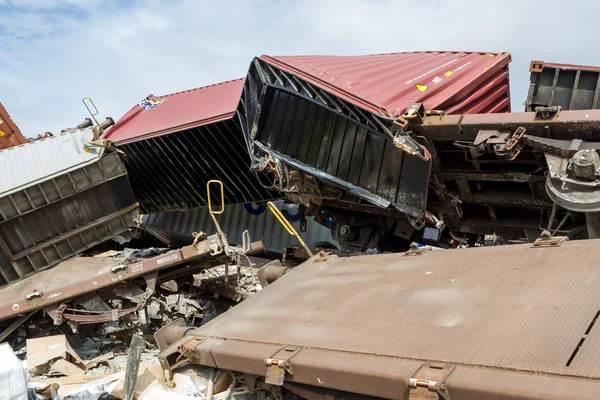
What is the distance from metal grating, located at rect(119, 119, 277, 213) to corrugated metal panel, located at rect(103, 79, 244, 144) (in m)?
0.12

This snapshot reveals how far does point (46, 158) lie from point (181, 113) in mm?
3604

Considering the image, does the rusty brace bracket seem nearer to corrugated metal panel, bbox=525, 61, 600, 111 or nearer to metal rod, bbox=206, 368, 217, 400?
metal rod, bbox=206, 368, 217, 400

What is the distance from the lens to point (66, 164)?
6.83 m

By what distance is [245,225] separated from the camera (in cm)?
1142

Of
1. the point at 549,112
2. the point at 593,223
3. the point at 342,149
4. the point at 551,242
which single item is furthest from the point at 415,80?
the point at 551,242

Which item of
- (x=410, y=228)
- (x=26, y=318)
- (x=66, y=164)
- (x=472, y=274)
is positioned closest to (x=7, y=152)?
(x=66, y=164)

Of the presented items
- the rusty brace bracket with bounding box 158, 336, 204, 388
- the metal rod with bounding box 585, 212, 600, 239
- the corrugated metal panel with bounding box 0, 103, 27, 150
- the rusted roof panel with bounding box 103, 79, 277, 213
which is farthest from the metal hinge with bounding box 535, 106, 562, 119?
the corrugated metal panel with bounding box 0, 103, 27, 150

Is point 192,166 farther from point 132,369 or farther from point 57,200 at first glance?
point 132,369

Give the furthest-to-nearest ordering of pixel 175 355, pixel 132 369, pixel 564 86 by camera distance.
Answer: pixel 564 86 → pixel 132 369 → pixel 175 355

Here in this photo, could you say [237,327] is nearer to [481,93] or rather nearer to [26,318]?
[26,318]

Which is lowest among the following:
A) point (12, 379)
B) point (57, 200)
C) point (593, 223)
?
point (12, 379)

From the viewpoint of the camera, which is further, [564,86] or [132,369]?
[564,86]

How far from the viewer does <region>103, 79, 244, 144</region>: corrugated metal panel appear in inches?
345

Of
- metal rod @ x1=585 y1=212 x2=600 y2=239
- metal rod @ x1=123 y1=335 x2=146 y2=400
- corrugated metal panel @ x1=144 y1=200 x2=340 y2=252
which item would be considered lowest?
corrugated metal panel @ x1=144 y1=200 x2=340 y2=252
